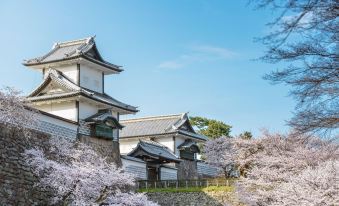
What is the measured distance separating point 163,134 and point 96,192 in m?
17.4

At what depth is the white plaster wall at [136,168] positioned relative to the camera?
24578 millimetres

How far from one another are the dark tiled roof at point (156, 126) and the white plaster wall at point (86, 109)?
10111mm

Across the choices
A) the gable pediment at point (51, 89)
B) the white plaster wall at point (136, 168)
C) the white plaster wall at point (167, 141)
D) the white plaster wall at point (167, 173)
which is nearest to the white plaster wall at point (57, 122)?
the gable pediment at point (51, 89)

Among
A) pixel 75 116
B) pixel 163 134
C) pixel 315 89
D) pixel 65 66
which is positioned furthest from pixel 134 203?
pixel 163 134

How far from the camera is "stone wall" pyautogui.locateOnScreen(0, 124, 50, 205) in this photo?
516 inches

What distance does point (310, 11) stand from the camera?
17.4 ft

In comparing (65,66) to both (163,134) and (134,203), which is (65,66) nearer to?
(134,203)

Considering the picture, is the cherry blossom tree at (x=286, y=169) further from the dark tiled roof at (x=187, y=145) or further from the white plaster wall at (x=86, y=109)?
the white plaster wall at (x=86, y=109)

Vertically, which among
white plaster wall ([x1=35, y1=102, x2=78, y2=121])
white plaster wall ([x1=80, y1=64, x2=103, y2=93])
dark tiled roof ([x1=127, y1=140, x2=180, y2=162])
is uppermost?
white plaster wall ([x1=80, y1=64, x2=103, y2=93])

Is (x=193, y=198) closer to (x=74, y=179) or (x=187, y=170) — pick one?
(x=187, y=170)

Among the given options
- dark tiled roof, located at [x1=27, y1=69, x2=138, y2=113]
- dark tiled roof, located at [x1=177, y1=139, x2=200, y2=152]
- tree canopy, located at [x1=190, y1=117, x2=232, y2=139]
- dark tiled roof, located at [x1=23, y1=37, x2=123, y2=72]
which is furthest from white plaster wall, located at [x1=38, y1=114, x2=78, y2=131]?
tree canopy, located at [x1=190, y1=117, x2=232, y2=139]

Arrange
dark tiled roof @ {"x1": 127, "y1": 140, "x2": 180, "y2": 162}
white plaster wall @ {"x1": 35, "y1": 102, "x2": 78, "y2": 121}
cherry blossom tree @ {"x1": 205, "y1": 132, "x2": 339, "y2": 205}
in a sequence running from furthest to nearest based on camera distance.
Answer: dark tiled roof @ {"x1": 127, "y1": 140, "x2": 180, "y2": 162}, white plaster wall @ {"x1": 35, "y1": 102, "x2": 78, "y2": 121}, cherry blossom tree @ {"x1": 205, "y1": 132, "x2": 339, "y2": 205}

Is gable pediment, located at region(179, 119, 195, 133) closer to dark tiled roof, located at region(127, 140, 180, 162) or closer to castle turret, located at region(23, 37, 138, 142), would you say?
dark tiled roof, located at region(127, 140, 180, 162)

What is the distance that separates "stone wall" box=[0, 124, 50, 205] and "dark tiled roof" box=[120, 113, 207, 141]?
17.3 meters
